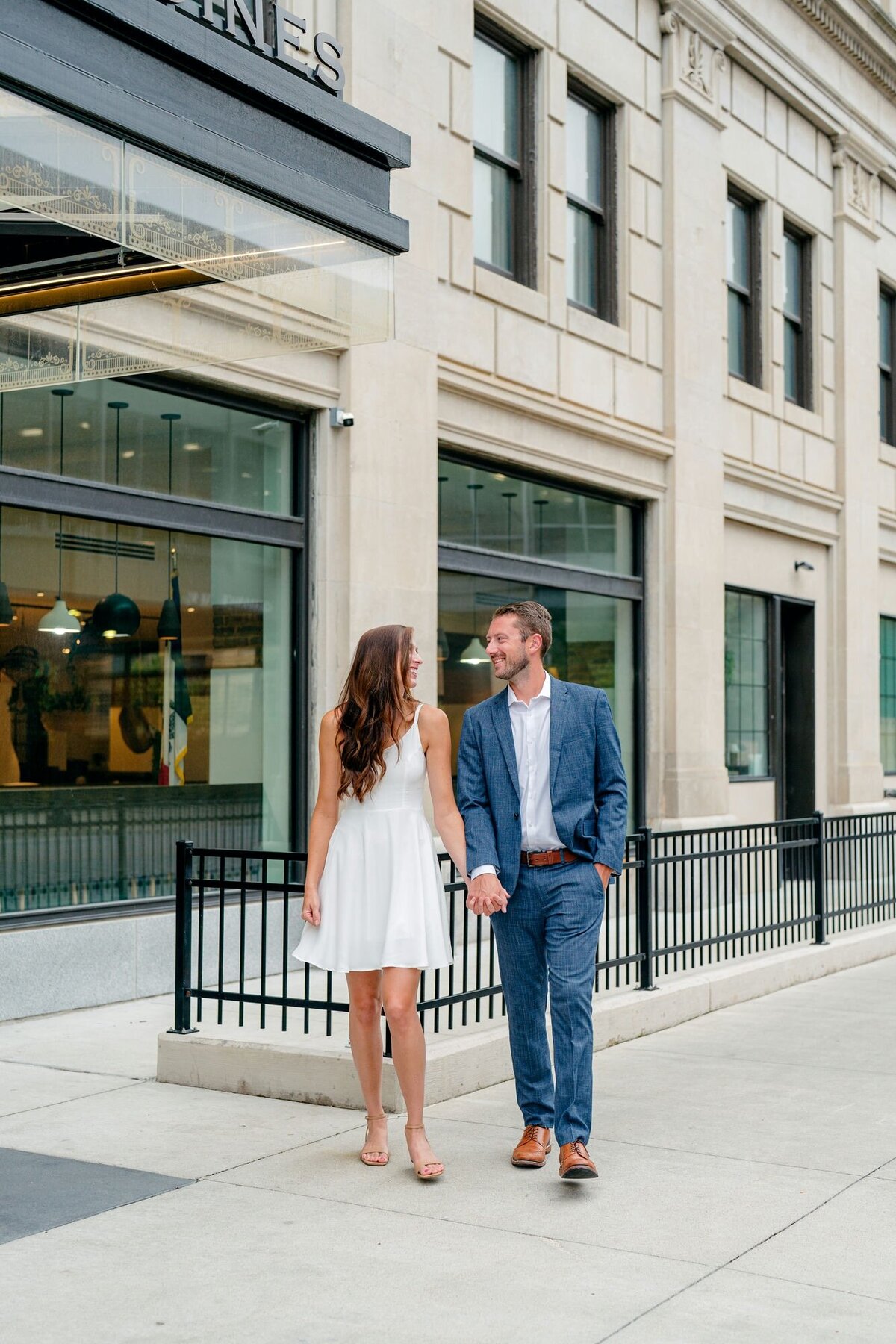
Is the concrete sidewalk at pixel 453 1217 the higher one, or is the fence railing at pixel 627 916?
the fence railing at pixel 627 916

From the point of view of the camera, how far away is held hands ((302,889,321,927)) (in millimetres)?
6141

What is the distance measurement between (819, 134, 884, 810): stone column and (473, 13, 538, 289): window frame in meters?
7.22

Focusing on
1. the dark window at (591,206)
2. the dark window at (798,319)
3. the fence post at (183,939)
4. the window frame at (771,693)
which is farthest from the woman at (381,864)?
the dark window at (798,319)

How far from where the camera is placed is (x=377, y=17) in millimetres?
12055

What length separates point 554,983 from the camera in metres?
6.16

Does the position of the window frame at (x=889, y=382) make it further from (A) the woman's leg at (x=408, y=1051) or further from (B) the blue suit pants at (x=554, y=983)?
(A) the woman's leg at (x=408, y=1051)

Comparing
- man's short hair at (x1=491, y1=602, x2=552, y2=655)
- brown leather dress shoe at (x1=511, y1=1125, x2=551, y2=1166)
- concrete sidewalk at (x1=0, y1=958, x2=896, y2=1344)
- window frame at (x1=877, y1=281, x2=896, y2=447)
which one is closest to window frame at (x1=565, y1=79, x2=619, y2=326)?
window frame at (x1=877, y1=281, x2=896, y2=447)

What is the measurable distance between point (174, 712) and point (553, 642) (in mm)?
5108

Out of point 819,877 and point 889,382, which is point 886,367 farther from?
point 819,877

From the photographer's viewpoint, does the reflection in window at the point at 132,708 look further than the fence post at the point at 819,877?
No

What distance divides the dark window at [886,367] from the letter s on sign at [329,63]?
16744 millimetres

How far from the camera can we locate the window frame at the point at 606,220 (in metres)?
15.5

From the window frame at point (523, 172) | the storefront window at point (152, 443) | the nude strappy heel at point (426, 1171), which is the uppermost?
the window frame at point (523, 172)

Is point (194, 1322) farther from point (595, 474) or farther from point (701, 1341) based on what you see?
point (595, 474)
